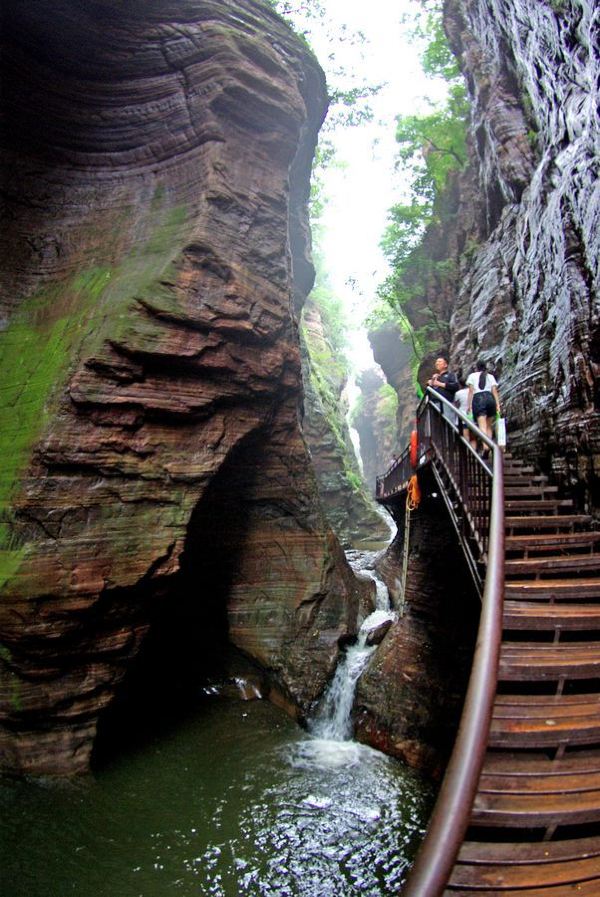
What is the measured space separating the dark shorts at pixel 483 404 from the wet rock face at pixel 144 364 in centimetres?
400

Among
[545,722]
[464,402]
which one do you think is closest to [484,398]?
[464,402]

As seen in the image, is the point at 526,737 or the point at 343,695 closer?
the point at 526,737

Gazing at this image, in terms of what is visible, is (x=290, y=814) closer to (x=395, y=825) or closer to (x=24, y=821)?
(x=395, y=825)

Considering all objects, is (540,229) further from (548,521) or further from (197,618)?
(197,618)

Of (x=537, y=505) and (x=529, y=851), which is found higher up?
(x=537, y=505)

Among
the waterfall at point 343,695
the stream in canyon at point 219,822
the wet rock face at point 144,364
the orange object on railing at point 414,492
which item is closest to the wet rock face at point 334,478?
the waterfall at point 343,695

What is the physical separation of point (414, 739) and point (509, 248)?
1113 cm

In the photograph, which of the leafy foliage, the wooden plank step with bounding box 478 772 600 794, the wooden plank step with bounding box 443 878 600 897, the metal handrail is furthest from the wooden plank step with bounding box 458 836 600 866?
the leafy foliage

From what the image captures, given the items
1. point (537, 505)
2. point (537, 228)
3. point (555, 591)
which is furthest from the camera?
point (537, 228)

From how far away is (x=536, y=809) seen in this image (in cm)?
248

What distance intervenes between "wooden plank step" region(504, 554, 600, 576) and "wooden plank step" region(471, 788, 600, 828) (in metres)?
2.32

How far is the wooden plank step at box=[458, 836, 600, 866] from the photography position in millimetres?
2254

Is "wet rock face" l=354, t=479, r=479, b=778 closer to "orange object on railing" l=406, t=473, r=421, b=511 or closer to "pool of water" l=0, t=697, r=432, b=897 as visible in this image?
"orange object on railing" l=406, t=473, r=421, b=511

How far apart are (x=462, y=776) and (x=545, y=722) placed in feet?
4.46
